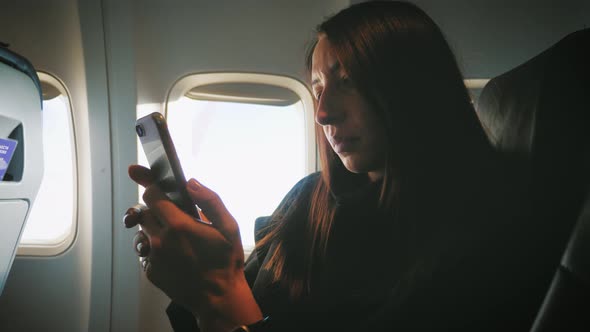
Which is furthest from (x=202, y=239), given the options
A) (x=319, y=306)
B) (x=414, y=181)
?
(x=414, y=181)

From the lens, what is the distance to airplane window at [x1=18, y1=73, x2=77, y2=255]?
6.10 feet

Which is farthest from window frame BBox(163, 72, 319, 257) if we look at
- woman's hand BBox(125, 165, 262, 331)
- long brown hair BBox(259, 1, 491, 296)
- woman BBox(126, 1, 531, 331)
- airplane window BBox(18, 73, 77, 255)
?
woman's hand BBox(125, 165, 262, 331)

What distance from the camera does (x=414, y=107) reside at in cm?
68

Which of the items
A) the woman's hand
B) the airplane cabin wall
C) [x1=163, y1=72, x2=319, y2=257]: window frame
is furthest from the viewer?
[x1=163, y1=72, x2=319, y2=257]: window frame

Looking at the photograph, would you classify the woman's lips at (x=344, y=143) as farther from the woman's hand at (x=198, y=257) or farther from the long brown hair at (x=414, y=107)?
the woman's hand at (x=198, y=257)

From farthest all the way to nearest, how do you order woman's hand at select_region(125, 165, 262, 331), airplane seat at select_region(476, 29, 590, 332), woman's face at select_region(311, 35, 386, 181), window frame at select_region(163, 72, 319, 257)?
window frame at select_region(163, 72, 319, 257) → woman's face at select_region(311, 35, 386, 181) → woman's hand at select_region(125, 165, 262, 331) → airplane seat at select_region(476, 29, 590, 332)

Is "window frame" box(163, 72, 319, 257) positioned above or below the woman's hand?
above

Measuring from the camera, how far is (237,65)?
184 centimetres

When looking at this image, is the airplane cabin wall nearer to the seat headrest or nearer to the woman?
the woman

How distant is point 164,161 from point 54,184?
1.70 m

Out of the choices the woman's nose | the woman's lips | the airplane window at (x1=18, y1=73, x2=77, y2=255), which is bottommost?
the airplane window at (x1=18, y1=73, x2=77, y2=255)

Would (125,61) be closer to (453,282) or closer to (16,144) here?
(16,144)

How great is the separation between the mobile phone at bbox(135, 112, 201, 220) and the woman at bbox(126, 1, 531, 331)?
3cm

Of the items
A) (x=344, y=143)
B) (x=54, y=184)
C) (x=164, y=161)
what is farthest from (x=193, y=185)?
(x=54, y=184)
